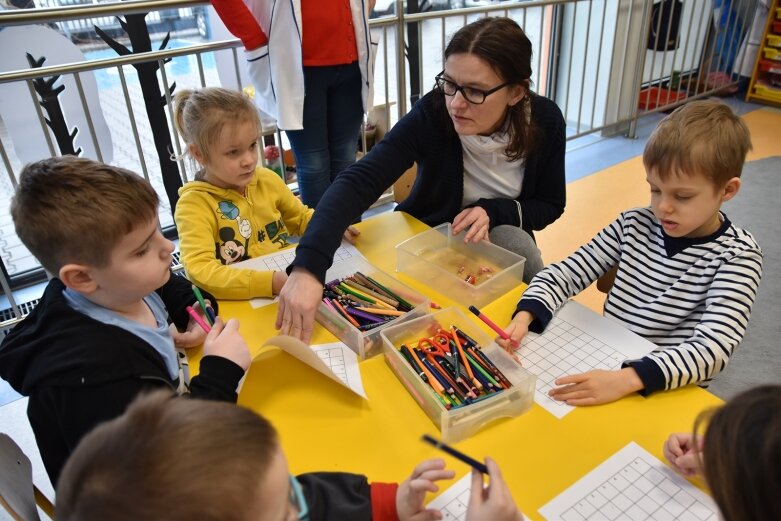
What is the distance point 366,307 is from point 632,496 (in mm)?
555

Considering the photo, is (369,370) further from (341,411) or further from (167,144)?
A: (167,144)

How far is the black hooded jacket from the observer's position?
81 cm

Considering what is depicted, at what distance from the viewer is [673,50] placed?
429 centimetres

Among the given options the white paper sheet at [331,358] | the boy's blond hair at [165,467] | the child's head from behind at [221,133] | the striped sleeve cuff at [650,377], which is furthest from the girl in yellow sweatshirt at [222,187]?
the boy's blond hair at [165,467]

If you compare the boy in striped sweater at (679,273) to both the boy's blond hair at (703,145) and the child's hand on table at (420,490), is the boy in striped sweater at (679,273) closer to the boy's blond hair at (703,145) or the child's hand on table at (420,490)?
the boy's blond hair at (703,145)

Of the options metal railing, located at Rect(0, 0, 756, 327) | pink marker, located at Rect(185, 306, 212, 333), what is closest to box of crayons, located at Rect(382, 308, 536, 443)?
pink marker, located at Rect(185, 306, 212, 333)

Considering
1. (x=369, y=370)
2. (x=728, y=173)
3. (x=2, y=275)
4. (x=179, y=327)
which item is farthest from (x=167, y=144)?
(x=728, y=173)

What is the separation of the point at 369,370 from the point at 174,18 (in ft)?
7.21

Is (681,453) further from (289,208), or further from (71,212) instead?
(289,208)

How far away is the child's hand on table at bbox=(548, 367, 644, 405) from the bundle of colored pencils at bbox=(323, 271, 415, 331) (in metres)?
0.33

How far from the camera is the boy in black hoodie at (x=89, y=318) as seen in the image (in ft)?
2.69

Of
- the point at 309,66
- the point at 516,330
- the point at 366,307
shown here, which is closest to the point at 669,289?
the point at 516,330

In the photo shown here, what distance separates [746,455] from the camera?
1.56 feet

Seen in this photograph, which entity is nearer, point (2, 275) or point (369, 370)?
point (369, 370)
